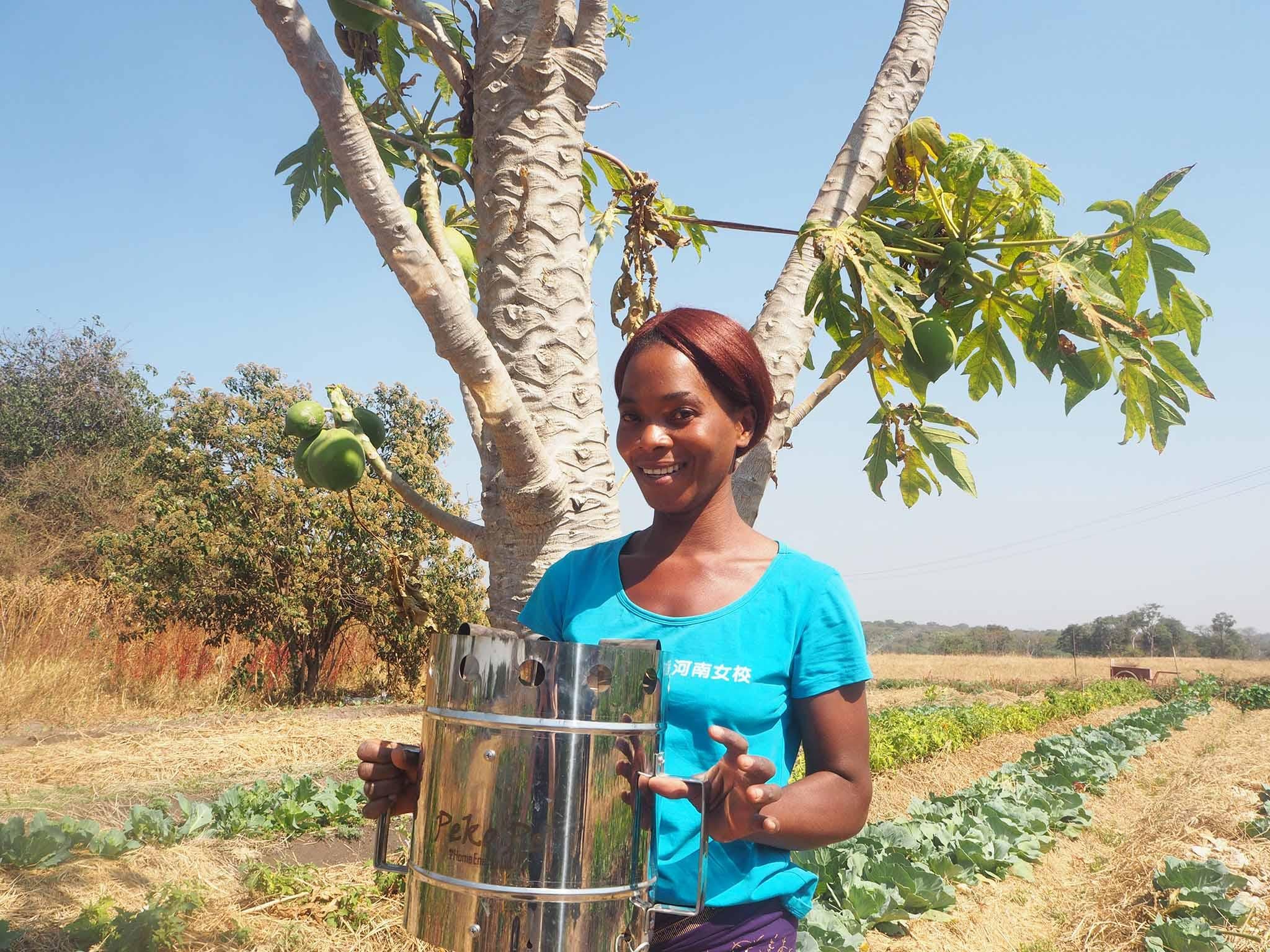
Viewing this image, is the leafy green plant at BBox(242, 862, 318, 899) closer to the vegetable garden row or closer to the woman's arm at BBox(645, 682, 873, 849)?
the vegetable garden row

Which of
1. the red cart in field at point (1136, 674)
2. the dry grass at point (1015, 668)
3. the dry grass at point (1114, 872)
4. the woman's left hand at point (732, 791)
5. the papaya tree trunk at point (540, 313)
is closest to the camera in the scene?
the woman's left hand at point (732, 791)

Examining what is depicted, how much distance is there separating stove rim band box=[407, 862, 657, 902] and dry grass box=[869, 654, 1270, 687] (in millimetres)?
32818

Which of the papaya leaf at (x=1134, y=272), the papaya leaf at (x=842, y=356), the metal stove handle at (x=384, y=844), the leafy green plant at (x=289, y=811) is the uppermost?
the papaya leaf at (x=1134, y=272)

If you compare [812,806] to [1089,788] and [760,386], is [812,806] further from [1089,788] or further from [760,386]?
[1089,788]

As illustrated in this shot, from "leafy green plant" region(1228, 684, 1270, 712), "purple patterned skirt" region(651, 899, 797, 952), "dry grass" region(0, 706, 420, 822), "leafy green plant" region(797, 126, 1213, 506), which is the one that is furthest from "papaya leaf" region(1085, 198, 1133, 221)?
"leafy green plant" region(1228, 684, 1270, 712)

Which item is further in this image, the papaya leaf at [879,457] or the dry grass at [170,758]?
the dry grass at [170,758]

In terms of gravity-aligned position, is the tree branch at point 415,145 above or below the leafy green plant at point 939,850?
above

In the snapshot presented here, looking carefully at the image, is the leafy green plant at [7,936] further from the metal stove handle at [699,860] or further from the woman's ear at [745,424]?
the woman's ear at [745,424]

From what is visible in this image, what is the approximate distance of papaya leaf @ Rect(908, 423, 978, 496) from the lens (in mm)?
2928

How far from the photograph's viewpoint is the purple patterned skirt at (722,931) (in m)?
1.24

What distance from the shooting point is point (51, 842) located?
405 centimetres

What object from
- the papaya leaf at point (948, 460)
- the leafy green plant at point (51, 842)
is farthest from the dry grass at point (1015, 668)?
the papaya leaf at point (948, 460)

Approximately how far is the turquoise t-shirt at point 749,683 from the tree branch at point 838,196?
0.76 metres

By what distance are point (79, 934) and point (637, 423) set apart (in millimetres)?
2930
